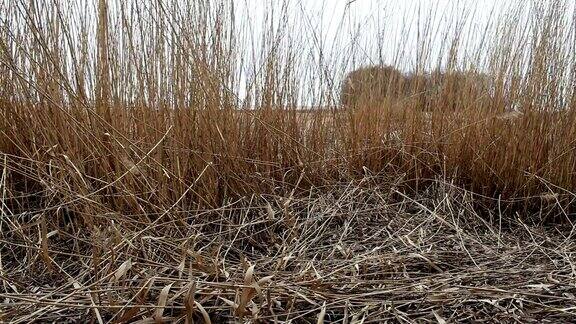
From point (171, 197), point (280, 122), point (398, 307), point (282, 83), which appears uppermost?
point (282, 83)

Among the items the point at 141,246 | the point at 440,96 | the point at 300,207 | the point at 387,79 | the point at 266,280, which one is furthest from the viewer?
the point at 387,79

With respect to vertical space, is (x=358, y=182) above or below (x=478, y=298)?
above

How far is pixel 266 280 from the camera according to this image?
2.74ft

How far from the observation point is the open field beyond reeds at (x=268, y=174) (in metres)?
0.87

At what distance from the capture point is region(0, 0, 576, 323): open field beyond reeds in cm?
87

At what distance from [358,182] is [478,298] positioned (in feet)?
2.28

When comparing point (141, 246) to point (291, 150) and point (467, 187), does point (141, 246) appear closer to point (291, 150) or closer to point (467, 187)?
point (291, 150)

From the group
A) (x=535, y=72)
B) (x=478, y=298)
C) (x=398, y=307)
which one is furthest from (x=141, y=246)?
(x=535, y=72)

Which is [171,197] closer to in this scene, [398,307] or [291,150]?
[291,150]

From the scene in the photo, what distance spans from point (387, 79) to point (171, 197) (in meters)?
0.96

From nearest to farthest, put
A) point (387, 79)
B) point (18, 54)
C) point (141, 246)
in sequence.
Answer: point (141, 246), point (18, 54), point (387, 79)

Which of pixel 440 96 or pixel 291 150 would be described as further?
pixel 440 96

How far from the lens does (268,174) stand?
1.47 metres

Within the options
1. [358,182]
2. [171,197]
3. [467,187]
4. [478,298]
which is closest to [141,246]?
[171,197]
